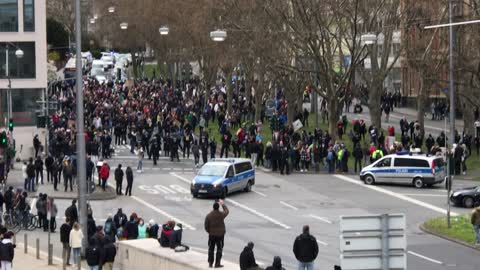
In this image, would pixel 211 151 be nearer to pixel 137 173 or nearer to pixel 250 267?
pixel 137 173

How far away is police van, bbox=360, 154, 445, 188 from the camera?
1772 inches

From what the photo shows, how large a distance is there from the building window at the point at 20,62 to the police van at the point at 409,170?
68.8 feet

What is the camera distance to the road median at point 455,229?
109 feet

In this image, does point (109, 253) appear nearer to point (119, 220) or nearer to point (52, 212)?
point (119, 220)

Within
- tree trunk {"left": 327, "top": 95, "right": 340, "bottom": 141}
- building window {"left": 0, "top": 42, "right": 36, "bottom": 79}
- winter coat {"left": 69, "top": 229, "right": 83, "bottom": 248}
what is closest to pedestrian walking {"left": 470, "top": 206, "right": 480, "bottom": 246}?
winter coat {"left": 69, "top": 229, "right": 83, "bottom": 248}

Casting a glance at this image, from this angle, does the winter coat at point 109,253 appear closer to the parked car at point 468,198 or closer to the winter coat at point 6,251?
the winter coat at point 6,251

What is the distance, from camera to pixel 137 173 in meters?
50.1

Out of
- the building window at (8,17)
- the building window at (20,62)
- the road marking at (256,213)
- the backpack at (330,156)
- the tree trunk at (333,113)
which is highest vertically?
the building window at (8,17)

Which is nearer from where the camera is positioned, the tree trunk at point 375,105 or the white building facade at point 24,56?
the white building facade at point 24,56

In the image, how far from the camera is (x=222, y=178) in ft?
140

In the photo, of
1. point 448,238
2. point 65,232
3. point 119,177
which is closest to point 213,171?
point 119,177

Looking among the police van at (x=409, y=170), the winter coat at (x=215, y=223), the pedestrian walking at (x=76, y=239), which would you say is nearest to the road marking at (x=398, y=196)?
the police van at (x=409, y=170)

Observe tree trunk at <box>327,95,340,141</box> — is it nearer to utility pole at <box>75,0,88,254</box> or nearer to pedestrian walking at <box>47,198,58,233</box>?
pedestrian walking at <box>47,198,58,233</box>

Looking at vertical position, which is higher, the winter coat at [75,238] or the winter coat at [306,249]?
the winter coat at [306,249]
